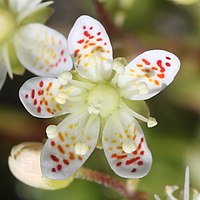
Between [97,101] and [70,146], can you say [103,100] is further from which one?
[70,146]

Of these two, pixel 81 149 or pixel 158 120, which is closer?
pixel 81 149

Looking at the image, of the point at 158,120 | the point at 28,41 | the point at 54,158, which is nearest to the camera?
the point at 54,158

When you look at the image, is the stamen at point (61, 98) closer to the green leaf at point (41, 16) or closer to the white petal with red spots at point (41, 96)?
the white petal with red spots at point (41, 96)

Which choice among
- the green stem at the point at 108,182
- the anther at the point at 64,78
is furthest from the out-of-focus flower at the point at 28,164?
the anther at the point at 64,78

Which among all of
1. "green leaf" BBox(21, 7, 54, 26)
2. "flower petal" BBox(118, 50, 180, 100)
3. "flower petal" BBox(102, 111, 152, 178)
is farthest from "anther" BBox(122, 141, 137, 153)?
"green leaf" BBox(21, 7, 54, 26)

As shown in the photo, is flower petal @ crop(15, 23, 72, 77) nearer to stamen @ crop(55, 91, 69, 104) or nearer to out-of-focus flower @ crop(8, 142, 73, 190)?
stamen @ crop(55, 91, 69, 104)

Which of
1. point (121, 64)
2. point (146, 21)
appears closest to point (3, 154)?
point (146, 21)

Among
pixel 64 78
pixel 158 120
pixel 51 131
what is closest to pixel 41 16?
pixel 64 78
